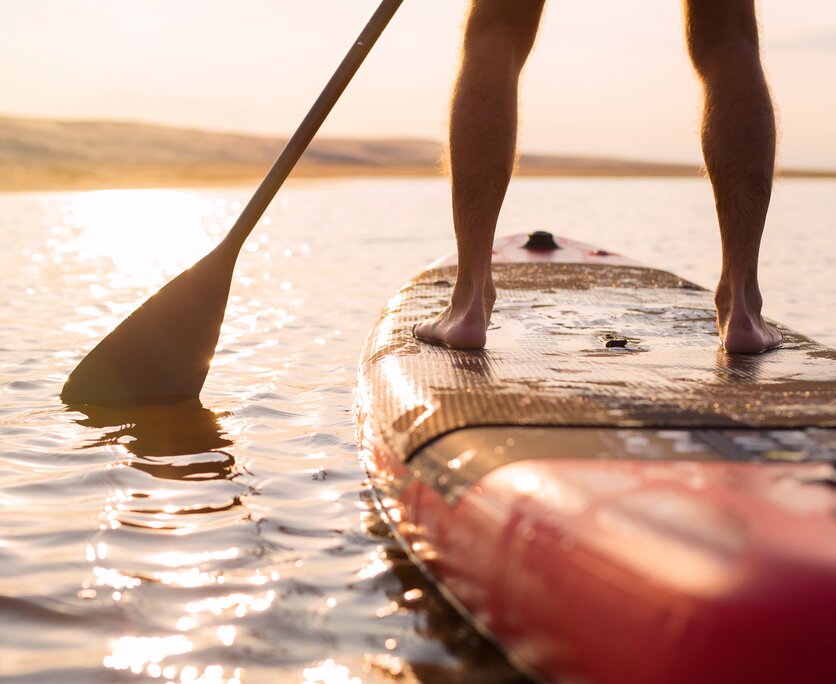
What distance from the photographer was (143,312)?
3.18 m

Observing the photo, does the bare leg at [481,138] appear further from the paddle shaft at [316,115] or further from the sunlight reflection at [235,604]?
the sunlight reflection at [235,604]

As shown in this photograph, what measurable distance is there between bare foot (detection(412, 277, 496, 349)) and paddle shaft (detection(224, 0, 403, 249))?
837 mm

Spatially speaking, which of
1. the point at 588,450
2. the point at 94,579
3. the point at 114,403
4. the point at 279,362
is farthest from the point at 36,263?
the point at 588,450

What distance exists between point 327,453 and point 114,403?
0.85m

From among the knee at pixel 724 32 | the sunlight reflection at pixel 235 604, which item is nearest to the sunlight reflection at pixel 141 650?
the sunlight reflection at pixel 235 604

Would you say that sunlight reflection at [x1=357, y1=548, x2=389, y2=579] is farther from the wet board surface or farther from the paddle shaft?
the paddle shaft

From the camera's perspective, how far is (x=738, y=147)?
98.3 inches

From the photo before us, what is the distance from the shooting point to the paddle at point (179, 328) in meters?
3.17

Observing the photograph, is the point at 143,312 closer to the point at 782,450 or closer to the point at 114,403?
the point at 114,403

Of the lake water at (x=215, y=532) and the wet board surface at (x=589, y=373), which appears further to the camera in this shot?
the wet board surface at (x=589, y=373)

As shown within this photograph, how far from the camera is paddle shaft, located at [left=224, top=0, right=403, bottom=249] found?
310 cm

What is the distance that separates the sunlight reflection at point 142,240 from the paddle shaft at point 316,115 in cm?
450

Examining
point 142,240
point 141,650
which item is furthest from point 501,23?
point 142,240

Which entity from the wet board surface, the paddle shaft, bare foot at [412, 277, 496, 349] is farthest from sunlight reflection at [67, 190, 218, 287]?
bare foot at [412, 277, 496, 349]
